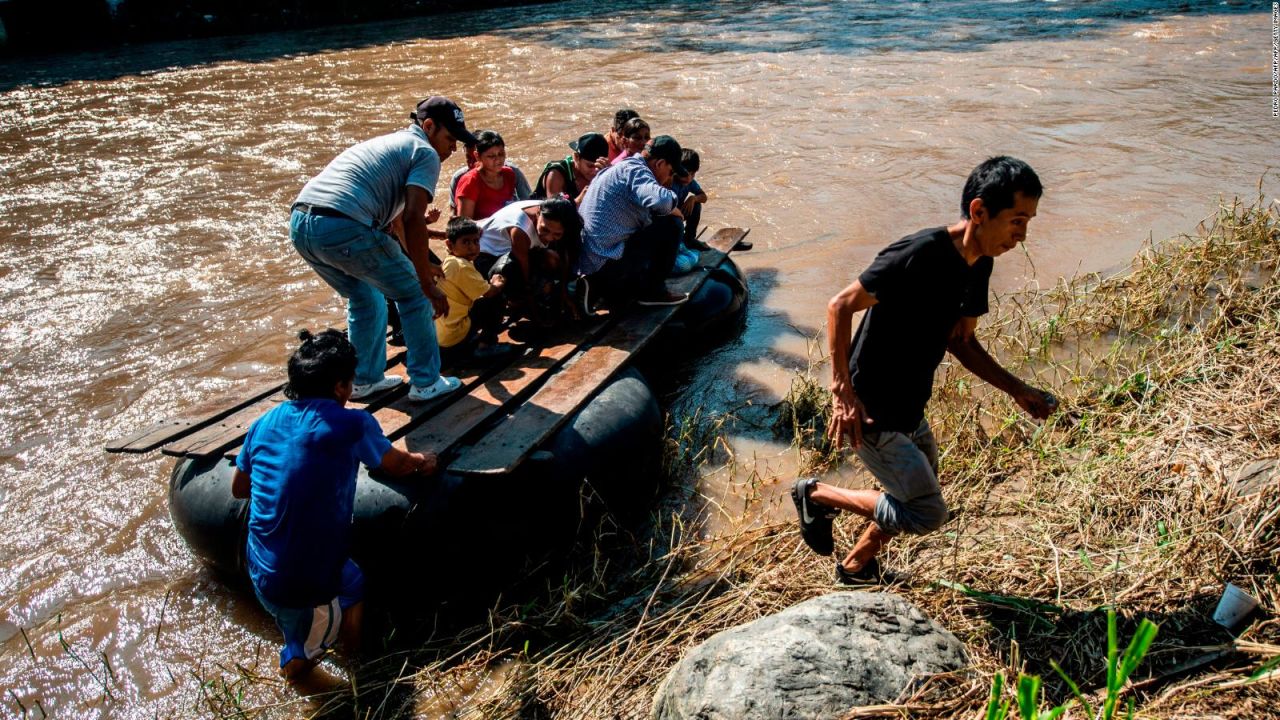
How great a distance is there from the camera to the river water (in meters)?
4.29

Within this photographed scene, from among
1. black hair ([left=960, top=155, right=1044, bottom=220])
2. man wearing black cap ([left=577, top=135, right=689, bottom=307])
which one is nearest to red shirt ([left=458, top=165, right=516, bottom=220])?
man wearing black cap ([left=577, top=135, right=689, bottom=307])

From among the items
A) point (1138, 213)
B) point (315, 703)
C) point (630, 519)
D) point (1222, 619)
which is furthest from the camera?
point (1138, 213)

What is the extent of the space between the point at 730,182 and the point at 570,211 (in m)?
4.63

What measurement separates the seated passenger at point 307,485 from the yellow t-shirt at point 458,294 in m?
1.42

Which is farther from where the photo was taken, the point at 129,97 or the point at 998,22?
the point at 998,22

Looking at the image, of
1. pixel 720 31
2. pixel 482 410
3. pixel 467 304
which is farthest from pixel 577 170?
pixel 720 31

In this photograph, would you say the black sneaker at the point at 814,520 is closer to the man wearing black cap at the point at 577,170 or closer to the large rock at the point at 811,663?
the large rock at the point at 811,663

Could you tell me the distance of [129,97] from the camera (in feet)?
45.1

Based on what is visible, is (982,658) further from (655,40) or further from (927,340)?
(655,40)

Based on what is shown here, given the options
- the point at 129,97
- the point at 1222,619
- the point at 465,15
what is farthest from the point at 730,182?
the point at 465,15

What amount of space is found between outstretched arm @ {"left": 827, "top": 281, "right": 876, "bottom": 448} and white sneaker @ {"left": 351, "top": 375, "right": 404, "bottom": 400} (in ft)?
7.75

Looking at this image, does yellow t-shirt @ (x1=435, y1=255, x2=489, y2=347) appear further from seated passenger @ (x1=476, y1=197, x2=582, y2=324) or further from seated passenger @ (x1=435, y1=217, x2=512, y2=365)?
seated passenger @ (x1=476, y1=197, x2=582, y2=324)

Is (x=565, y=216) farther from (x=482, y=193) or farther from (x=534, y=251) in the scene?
(x=482, y=193)

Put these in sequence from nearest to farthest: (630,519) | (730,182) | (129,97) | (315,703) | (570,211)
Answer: (315,703) → (630,519) → (570,211) → (730,182) → (129,97)
